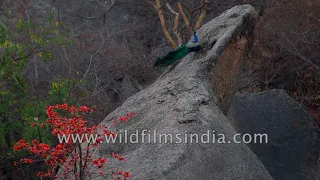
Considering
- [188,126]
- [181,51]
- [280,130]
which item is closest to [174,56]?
[181,51]

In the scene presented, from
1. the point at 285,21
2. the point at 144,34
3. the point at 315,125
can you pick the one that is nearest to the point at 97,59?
the point at 144,34

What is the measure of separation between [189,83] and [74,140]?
1.21 metres

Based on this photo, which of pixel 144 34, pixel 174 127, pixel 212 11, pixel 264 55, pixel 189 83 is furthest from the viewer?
pixel 144 34

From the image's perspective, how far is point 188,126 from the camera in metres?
3.12

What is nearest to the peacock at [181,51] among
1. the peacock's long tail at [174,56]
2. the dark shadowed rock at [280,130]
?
the peacock's long tail at [174,56]

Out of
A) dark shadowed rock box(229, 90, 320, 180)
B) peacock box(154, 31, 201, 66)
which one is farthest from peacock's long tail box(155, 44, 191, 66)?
dark shadowed rock box(229, 90, 320, 180)

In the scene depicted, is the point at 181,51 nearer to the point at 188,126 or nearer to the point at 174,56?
the point at 174,56

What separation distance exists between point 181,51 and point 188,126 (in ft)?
4.09

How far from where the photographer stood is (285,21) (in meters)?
7.70

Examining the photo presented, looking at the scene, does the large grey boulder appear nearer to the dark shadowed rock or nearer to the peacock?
the peacock

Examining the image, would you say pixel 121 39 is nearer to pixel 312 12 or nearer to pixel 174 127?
pixel 312 12

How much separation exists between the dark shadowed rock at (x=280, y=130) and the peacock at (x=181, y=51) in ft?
6.44

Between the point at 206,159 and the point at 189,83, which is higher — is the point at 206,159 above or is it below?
below

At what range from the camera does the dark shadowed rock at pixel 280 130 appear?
5.95 m
